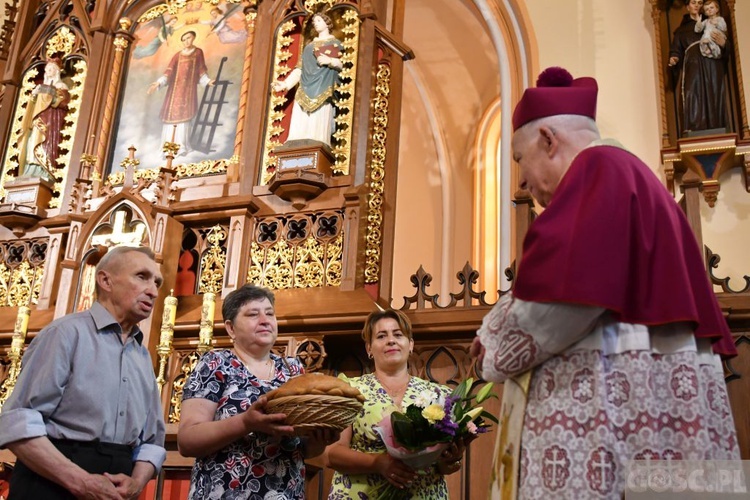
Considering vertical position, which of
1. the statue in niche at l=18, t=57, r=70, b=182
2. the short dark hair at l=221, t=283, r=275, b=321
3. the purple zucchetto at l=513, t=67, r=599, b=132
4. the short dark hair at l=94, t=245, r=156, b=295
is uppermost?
the statue in niche at l=18, t=57, r=70, b=182

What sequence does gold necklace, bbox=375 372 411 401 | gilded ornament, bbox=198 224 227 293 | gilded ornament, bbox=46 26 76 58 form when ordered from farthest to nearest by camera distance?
gilded ornament, bbox=46 26 76 58, gilded ornament, bbox=198 224 227 293, gold necklace, bbox=375 372 411 401

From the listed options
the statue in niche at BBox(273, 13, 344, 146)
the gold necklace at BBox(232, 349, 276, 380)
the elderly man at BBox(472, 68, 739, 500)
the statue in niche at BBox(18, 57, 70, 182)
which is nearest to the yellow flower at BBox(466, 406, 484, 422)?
the gold necklace at BBox(232, 349, 276, 380)

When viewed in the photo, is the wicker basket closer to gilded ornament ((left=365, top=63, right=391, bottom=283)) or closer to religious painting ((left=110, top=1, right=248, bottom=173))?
gilded ornament ((left=365, top=63, right=391, bottom=283))

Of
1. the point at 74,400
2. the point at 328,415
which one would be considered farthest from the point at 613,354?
the point at 74,400

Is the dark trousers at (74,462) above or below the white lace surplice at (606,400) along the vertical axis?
below

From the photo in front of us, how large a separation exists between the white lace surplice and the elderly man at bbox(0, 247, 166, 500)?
1532mm

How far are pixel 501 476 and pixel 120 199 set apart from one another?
16.2ft

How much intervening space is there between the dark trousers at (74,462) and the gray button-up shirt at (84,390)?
0.03 meters

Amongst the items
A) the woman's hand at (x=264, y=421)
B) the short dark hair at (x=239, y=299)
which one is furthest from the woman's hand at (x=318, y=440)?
the short dark hair at (x=239, y=299)

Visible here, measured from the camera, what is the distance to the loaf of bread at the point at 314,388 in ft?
8.29

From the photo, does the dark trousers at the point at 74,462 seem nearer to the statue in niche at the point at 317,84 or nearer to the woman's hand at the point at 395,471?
the woman's hand at the point at 395,471

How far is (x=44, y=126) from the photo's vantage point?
280 inches

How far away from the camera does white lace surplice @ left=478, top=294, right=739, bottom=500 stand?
1692mm

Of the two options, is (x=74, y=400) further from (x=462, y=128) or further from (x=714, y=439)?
(x=462, y=128)
